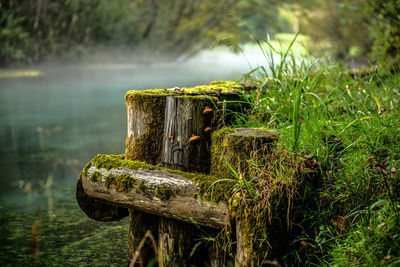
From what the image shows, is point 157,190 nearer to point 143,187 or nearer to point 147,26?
point 143,187

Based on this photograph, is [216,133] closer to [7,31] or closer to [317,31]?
[317,31]

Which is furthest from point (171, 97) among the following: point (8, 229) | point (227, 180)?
point (8, 229)

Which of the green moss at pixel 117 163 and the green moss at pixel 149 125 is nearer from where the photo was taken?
the green moss at pixel 117 163

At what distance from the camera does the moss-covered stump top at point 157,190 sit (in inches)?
99.8

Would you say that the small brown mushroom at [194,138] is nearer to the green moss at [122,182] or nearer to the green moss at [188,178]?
the green moss at [188,178]

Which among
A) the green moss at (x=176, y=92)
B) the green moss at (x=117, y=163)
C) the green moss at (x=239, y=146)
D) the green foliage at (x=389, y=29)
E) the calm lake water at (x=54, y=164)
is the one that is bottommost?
the calm lake water at (x=54, y=164)

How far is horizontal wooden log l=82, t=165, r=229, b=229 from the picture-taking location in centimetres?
254

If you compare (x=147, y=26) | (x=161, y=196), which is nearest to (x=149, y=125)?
(x=161, y=196)

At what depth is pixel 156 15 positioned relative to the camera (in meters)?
25.7

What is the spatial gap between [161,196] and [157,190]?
5cm

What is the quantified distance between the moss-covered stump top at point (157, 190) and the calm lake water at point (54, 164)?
1.78 ft

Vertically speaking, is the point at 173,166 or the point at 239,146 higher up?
the point at 239,146

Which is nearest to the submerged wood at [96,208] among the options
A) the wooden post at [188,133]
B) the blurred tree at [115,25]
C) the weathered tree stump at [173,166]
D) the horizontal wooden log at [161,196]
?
the weathered tree stump at [173,166]

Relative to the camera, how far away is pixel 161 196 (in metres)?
2.71
